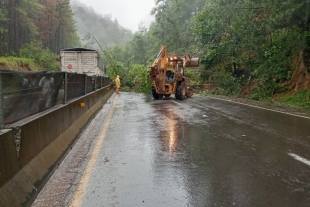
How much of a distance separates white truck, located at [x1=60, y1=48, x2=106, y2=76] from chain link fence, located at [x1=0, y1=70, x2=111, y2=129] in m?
18.3

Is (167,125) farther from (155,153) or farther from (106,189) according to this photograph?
(106,189)

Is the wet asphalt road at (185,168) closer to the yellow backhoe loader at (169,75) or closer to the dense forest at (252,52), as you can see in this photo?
the dense forest at (252,52)

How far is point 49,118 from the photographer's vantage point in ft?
20.7

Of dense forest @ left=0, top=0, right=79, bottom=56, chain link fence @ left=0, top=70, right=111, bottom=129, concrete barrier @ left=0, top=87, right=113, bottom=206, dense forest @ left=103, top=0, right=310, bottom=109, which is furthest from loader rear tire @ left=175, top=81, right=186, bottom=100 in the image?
dense forest @ left=0, top=0, right=79, bottom=56

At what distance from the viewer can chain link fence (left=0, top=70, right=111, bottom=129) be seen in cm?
462

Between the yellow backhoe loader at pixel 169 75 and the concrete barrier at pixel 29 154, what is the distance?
43.5ft

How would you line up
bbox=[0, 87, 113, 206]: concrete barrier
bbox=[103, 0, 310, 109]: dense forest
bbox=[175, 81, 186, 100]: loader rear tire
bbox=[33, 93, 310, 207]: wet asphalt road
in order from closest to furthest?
1. bbox=[0, 87, 113, 206]: concrete barrier
2. bbox=[33, 93, 310, 207]: wet asphalt road
3. bbox=[103, 0, 310, 109]: dense forest
4. bbox=[175, 81, 186, 100]: loader rear tire

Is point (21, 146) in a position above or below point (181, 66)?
below

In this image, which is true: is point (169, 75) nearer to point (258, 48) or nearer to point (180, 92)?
point (180, 92)

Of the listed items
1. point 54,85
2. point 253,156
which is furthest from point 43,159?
point 253,156

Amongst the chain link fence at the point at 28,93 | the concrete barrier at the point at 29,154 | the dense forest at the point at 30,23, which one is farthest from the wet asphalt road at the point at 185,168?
the dense forest at the point at 30,23

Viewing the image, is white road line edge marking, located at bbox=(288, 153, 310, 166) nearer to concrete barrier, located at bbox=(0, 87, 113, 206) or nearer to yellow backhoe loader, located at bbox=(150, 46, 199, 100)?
concrete barrier, located at bbox=(0, 87, 113, 206)

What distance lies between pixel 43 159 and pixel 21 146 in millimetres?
836

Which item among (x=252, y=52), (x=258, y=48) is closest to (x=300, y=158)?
(x=258, y=48)
